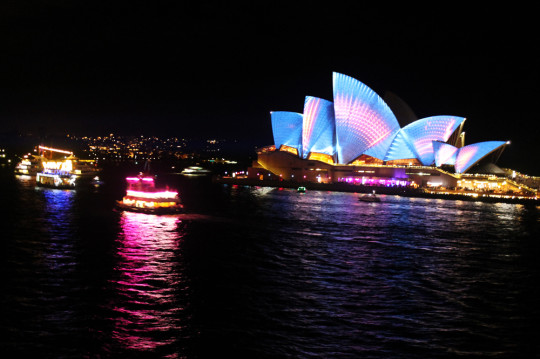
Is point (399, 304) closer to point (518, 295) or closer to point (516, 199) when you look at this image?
point (518, 295)

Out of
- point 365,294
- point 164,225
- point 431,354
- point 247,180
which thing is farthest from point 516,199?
point 431,354

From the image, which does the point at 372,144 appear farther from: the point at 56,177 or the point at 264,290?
the point at 264,290

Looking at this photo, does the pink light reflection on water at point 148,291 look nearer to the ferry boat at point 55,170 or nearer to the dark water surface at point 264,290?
the dark water surface at point 264,290

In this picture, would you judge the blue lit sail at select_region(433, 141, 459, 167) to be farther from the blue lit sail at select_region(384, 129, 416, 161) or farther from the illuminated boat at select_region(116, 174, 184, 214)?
the illuminated boat at select_region(116, 174, 184, 214)

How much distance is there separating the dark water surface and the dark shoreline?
2716 centimetres

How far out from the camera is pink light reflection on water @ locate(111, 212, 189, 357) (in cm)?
1174

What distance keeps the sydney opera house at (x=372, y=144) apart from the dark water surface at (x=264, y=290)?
35897 mm

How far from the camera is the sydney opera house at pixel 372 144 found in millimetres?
64688

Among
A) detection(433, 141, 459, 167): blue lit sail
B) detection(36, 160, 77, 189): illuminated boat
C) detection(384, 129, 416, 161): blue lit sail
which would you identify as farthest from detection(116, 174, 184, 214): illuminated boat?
detection(433, 141, 459, 167): blue lit sail

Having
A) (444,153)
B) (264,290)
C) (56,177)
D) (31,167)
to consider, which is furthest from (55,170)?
(264,290)

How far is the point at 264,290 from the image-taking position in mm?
15742

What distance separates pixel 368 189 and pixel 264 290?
5167 centimetres

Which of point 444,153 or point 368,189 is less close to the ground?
point 444,153

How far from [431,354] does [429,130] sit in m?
61.0
